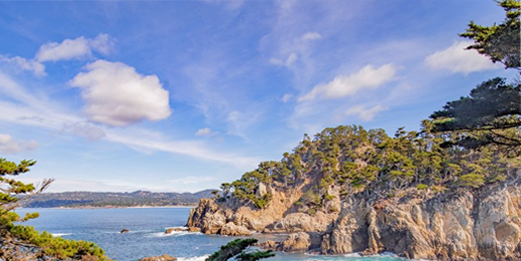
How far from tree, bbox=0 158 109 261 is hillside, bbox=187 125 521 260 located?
13420mm

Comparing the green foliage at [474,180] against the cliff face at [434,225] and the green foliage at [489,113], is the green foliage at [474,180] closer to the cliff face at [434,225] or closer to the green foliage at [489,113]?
the cliff face at [434,225]

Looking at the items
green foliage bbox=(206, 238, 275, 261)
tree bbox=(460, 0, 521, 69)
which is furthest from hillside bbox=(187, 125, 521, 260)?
green foliage bbox=(206, 238, 275, 261)

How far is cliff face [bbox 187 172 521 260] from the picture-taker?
Answer: 28906 millimetres

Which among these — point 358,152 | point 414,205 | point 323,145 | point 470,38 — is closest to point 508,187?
point 414,205

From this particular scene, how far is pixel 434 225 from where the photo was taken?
31625mm

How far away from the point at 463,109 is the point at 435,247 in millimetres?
26603

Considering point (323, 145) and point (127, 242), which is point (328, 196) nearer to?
point (323, 145)

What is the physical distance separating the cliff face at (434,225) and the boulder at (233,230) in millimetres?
18723

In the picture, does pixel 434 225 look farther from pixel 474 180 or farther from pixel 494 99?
pixel 494 99

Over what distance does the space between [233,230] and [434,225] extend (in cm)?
3326

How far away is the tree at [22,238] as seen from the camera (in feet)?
30.9

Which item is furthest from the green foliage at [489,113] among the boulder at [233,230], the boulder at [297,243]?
the boulder at [233,230]

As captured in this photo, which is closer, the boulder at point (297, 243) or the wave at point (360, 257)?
the wave at point (360, 257)

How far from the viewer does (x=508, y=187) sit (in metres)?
31.3
